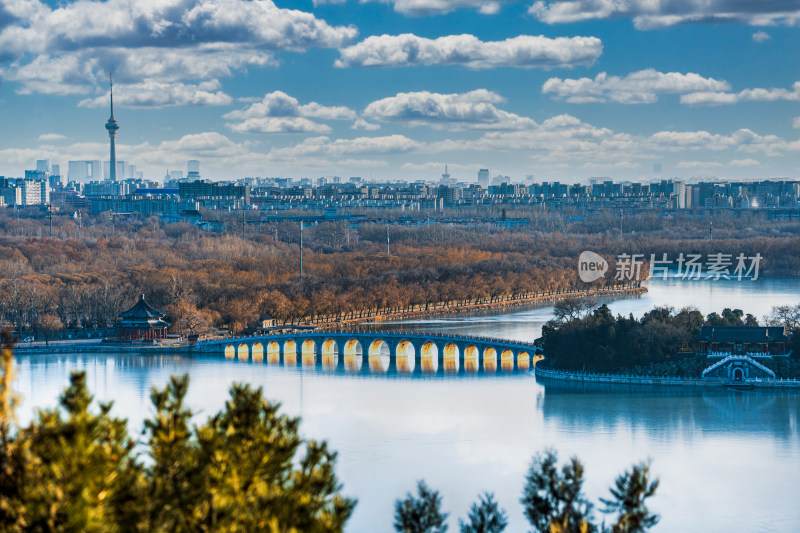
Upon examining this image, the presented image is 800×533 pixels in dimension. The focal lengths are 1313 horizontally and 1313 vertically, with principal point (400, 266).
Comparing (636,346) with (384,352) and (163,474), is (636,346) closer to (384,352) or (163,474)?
(384,352)

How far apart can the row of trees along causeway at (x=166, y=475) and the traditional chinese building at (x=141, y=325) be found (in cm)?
1807

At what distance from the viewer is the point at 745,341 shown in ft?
57.9

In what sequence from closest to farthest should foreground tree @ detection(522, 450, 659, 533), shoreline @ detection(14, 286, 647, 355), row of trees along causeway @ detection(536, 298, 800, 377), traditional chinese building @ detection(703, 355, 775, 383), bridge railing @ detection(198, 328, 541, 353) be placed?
foreground tree @ detection(522, 450, 659, 533) → traditional chinese building @ detection(703, 355, 775, 383) → row of trees along causeway @ detection(536, 298, 800, 377) → bridge railing @ detection(198, 328, 541, 353) → shoreline @ detection(14, 286, 647, 355)

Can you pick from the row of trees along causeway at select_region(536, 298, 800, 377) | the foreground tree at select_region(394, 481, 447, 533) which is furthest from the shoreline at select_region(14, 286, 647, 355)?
the foreground tree at select_region(394, 481, 447, 533)

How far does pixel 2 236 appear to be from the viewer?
150ft

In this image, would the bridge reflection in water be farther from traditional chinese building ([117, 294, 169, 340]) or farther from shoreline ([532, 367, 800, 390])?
shoreline ([532, 367, 800, 390])

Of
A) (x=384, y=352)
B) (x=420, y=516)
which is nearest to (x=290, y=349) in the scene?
(x=384, y=352)

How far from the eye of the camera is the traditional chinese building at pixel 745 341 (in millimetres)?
17656

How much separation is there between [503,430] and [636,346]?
4.21 meters

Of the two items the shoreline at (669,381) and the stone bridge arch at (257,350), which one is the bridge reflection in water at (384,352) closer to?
the stone bridge arch at (257,350)

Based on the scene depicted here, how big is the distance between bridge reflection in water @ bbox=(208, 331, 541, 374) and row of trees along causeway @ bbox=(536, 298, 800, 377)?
1.10 m

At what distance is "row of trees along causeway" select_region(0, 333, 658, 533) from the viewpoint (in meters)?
4.09

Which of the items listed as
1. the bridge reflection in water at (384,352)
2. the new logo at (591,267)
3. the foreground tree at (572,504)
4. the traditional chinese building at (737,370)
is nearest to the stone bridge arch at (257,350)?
the bridge reflection in water at (384,352)

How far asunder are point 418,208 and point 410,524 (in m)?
61.4
